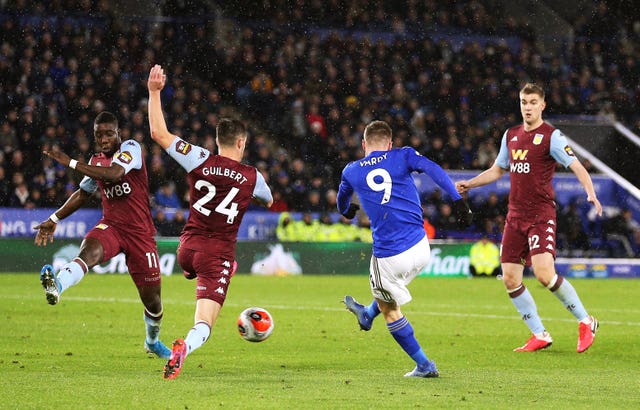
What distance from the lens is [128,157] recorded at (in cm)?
947

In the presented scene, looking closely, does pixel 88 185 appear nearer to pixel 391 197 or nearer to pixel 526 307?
pixel 391 197

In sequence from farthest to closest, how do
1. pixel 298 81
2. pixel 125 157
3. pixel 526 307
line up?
pixel 298 81 < pixel 526 307 < pixel 125 157

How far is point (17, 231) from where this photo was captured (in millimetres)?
25188

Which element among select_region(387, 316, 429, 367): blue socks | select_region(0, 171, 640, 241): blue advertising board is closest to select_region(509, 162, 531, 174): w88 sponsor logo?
select_region(387, 316, 429, 367): blue socks

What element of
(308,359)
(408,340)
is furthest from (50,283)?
(408,340)

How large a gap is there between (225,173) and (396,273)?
164 centimetres

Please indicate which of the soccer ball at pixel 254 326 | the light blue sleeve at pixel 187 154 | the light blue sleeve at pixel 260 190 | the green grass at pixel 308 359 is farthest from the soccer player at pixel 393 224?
the light blue sleeve at pixel 187 154

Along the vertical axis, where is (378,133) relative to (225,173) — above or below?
above

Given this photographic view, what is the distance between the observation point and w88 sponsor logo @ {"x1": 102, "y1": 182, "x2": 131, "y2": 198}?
975 cm

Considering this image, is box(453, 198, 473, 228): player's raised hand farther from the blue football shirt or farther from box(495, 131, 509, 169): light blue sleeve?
box(495, 131, 509, 169): light blue sleeve

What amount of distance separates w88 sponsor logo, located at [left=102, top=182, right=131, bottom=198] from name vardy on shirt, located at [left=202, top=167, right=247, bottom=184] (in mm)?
1404

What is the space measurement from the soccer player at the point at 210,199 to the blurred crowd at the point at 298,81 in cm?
1686

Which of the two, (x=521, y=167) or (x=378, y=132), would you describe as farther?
(x=521, y=167)

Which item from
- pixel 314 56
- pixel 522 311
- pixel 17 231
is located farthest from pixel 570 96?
pixel 522 311
